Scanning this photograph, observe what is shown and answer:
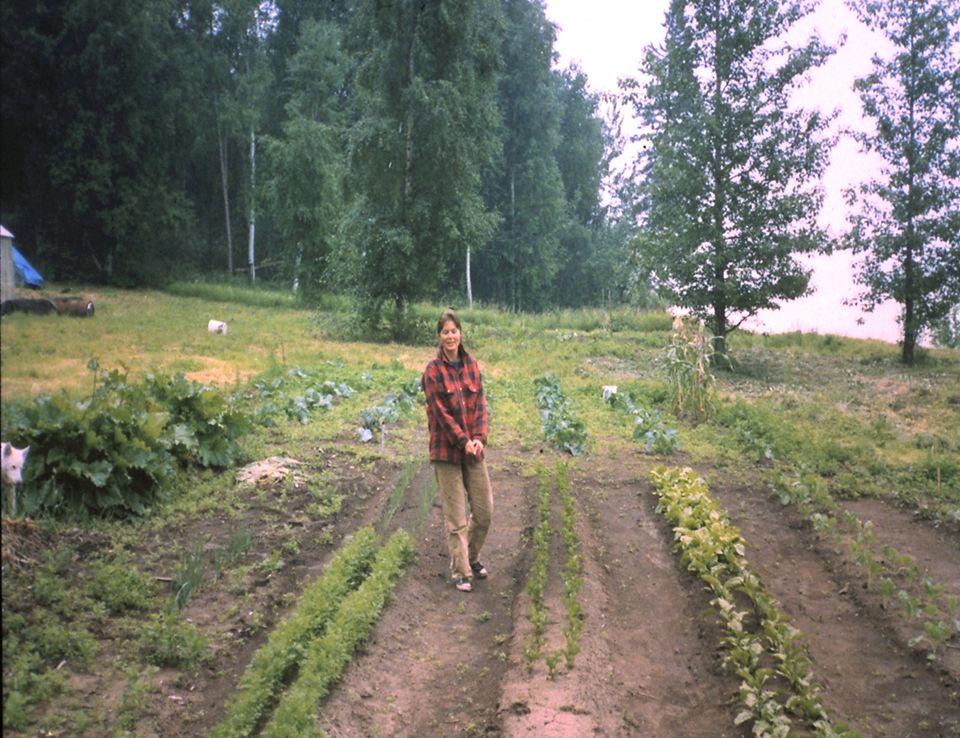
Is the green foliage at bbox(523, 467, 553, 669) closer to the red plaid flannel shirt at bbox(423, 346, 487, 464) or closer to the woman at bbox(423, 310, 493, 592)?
the woman at bbox(423, 310, 493, 592)

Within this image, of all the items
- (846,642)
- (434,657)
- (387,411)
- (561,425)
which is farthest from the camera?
(387,411)

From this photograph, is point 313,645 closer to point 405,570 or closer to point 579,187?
point 405,570

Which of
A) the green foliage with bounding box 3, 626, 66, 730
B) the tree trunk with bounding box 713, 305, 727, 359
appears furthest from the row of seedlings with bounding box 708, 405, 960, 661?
the tree trunk with bounding box 713, 305, 727, 359

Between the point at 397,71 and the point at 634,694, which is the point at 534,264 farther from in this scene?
the point at 634,694

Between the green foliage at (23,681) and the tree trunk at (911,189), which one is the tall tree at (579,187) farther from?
the green foliage at (23,681)

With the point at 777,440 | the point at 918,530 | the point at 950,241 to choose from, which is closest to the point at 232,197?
the point at 918,530

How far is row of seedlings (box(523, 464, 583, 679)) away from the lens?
196 inches

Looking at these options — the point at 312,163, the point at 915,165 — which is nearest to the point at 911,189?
the point at 915,165

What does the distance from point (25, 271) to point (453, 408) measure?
3.55 metres

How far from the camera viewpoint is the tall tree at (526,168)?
35.8 metres

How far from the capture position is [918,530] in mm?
8117

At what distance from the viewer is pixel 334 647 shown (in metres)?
4.82

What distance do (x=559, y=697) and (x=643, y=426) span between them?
747 centimetres

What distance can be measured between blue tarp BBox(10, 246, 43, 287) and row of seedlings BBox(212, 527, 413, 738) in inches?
90.9
